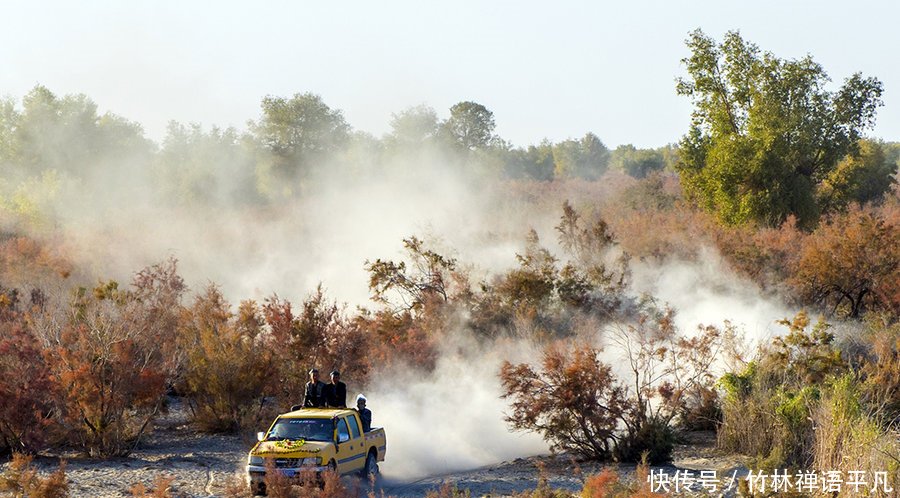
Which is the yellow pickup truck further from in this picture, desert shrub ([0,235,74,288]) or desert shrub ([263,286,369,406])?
desert shrub ([0,235,74,288])

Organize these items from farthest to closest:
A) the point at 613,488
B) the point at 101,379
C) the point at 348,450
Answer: the point at 101,379 → the point at 348,450 → the point at 613,488

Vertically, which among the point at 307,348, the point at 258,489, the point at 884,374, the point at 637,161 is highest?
the point at 637,161

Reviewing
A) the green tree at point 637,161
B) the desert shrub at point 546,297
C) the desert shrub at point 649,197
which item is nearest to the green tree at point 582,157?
the green tree at point 637,161

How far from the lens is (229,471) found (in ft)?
64.2

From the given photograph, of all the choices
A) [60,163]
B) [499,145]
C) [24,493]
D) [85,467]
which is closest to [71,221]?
[60,163]

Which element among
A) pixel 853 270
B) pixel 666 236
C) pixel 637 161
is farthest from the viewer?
pixel 637 161

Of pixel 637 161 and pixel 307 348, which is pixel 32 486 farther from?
pixel 637 161

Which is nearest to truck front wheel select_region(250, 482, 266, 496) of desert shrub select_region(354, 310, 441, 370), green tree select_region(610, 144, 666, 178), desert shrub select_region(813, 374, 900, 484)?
desert shrub select_region(813, 374, 900, 484)

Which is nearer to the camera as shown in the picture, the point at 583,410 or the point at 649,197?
the point at 583,410

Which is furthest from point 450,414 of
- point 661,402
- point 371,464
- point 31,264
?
point 31,264

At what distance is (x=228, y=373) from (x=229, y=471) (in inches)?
210

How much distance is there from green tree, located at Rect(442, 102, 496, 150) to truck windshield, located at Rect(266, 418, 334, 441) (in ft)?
248

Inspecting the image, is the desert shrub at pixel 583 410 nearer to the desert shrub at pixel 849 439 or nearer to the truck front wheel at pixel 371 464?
the truck front wheel at pixel 371 464

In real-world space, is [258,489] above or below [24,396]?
below
